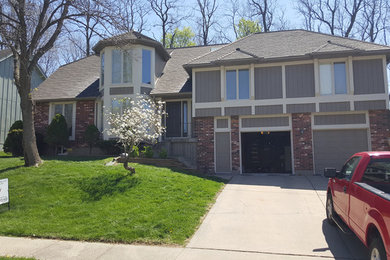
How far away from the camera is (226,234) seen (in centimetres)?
559

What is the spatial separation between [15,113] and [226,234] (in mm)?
20348

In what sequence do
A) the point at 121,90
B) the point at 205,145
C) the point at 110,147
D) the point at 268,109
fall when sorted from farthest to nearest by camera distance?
the point at 121,90 → the point at 110,147 → the point at 205,145 → the point at 268,109

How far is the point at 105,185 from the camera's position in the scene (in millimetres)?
8188

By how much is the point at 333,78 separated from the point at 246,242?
1032cm

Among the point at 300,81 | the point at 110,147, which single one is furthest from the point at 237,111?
the point at 110,147

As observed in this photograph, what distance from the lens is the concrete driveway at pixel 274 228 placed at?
189 inches

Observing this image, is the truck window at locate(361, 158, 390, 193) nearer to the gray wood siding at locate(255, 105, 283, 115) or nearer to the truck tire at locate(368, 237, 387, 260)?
the truck tire at locate(368, 237, 387, 260)

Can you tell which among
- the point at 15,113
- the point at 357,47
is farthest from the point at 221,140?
the point at 15,113

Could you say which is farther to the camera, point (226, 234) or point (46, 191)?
point (46, 191)

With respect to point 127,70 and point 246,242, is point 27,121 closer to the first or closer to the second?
point 127,70

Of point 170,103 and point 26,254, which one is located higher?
point 170,103

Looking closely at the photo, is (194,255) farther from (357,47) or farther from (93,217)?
(357,47)

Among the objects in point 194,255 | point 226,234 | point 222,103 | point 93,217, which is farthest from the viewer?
point 222,103

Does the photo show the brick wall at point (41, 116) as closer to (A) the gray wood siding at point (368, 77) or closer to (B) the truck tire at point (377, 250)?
(A) the gray wood siding at point (368, 77)
